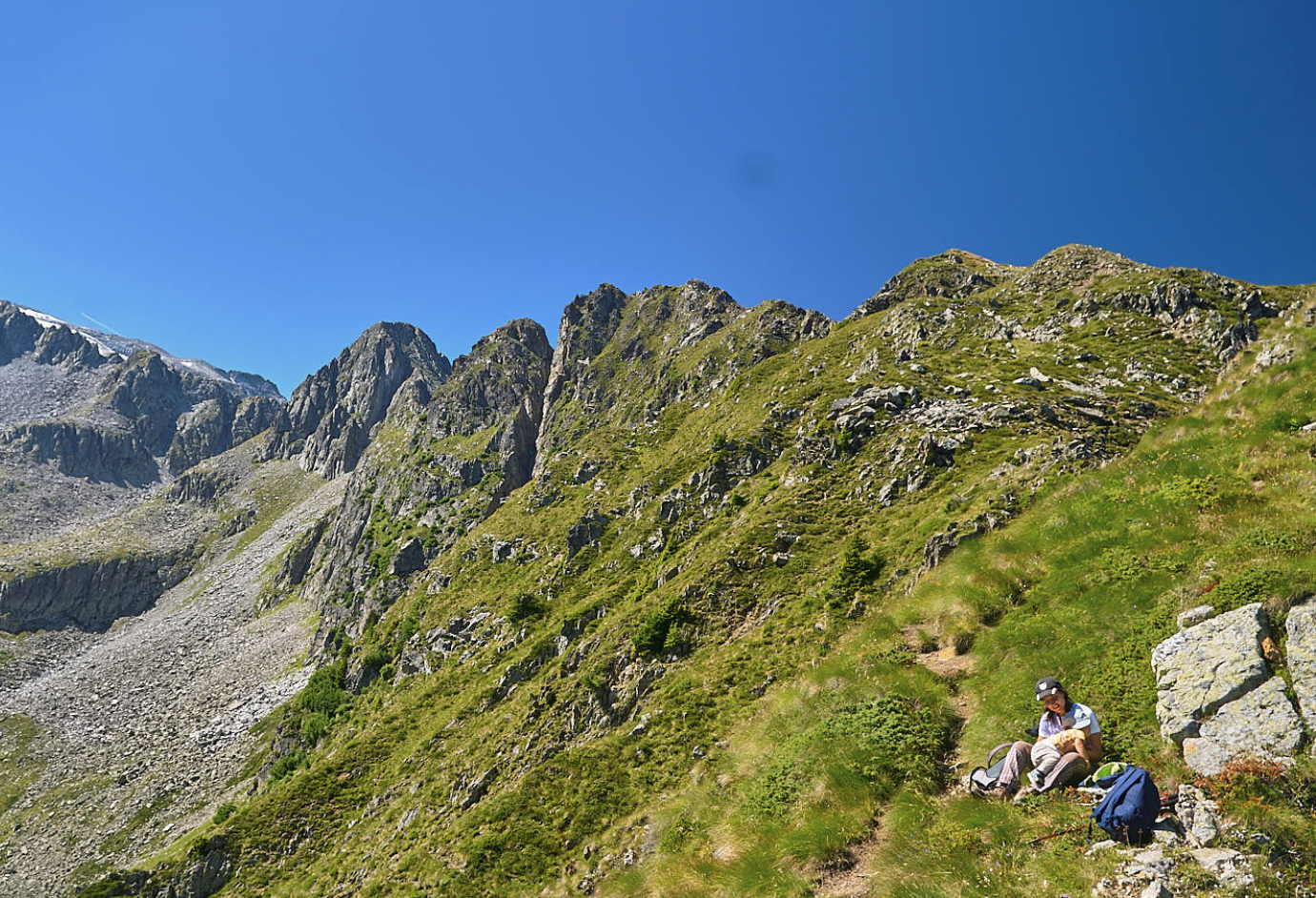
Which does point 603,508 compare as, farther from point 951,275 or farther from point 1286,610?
point 951,275

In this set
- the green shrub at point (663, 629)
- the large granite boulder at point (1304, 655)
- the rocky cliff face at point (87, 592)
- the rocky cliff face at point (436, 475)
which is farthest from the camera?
the rocky cliff face at point (87, 592)

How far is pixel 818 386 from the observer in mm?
63375

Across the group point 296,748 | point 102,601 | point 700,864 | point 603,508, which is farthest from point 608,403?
point 102,601

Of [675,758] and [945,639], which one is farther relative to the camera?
[675,758]

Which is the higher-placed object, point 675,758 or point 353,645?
point 675,758

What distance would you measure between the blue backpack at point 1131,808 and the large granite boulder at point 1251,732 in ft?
3.63

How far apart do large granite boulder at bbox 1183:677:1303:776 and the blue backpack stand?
1106mm

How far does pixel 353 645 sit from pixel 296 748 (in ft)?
50.6

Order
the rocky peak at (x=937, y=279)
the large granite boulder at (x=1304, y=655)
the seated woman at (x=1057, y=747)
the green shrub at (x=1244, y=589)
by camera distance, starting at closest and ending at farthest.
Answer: the large granite boulder at (x=1304, y=655), the seated woman at (x=1057, y=747), the green shrub at (x=1244, y=589), the rocky peak at (x=937, y=279)

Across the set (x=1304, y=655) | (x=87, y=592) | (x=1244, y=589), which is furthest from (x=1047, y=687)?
(x=87, y=592)

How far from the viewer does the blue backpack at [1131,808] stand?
789 cm

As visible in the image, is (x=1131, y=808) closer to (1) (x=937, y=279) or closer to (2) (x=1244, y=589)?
(2) (x=1244, y=589)

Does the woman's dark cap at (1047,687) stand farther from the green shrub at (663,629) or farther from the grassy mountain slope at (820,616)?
the green shrub at (663,629)

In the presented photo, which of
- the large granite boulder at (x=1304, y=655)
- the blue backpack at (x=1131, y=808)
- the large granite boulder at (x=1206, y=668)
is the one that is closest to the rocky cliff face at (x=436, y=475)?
the blue backpack at (x=1131, y=808)
